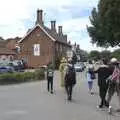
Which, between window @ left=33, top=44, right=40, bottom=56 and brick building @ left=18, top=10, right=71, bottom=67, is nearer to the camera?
brick building @ left=18, top=10, right=71, bottom=67

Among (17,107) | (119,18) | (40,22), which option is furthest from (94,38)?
(17,107)

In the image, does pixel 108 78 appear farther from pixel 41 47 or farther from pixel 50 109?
pixel 41 47

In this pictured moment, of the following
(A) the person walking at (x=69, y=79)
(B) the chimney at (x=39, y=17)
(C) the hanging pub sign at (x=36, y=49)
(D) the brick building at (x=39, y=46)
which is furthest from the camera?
(C) the hanging pub sign at (x=36, y=49)

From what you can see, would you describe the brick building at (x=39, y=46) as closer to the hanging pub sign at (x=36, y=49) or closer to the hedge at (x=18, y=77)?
the hanging pub sign at (x=36, y=49)

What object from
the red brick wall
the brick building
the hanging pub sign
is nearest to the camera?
the brick building

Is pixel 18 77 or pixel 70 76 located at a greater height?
pixel 70 76

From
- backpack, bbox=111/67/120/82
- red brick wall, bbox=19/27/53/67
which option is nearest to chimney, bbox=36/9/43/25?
red brick wall, bbox=19/27/53/67

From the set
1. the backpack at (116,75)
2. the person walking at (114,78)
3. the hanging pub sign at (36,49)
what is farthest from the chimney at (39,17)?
the backpack at (116,75)

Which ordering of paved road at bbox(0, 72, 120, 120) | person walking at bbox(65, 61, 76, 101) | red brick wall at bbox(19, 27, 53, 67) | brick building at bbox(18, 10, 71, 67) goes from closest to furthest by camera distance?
paved road at bbox(0, 72, 120, 120) < person walking at bbox(65, 61, 76, 101) < brick building at bbox(18, 10, 71, 67) < red brick wall at bbox(19, 27, 53, 67)

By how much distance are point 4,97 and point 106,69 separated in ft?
22.8

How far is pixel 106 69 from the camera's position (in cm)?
1708

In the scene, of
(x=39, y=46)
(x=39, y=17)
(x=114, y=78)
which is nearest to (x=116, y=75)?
(x=114, y=78)

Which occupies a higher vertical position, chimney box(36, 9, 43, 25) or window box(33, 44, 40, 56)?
chimney box(36, 9, 43, 25)

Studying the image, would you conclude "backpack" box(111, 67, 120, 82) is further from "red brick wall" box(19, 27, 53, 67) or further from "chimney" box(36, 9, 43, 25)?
"red brick wall" box(19, 27, 53, 67)
